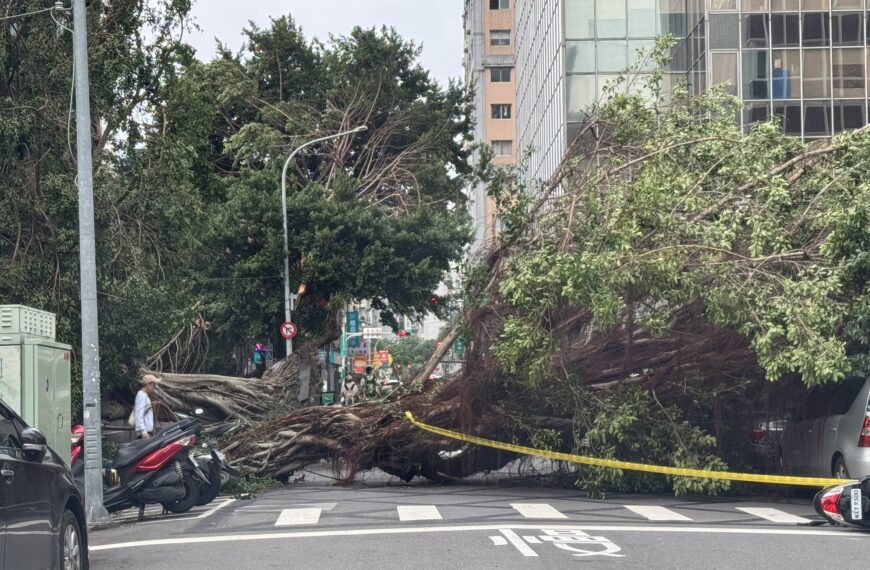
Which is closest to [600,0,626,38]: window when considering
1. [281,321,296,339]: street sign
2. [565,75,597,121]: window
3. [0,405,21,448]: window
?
[565,75,597,121]: window

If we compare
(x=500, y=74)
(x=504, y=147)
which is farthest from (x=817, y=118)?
(x=500, y=74)

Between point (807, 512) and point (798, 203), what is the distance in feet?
14.2

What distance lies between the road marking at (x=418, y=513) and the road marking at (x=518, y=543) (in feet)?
4.99

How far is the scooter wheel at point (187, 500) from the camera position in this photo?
13859 mm

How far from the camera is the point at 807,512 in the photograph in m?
13.2

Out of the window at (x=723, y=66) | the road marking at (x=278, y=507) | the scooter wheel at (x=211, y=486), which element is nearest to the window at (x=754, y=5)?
the window at (x=723, y=66)

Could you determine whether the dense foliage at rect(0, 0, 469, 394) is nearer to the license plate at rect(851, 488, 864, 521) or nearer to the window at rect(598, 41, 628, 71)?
the window at rect(598, 41, 628, 71)

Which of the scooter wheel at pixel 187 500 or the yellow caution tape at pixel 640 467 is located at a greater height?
the yellow caution tape at pixel 640 467

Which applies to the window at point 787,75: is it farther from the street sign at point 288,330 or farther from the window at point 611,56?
the street sign at point 288,330

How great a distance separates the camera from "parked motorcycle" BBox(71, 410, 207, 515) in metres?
13.4

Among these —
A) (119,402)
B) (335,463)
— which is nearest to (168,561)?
(335,463)

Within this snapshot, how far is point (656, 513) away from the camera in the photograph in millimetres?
13070

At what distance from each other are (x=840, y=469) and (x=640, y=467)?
2.43 m

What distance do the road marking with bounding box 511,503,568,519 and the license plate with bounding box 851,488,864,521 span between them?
2.97 metres
